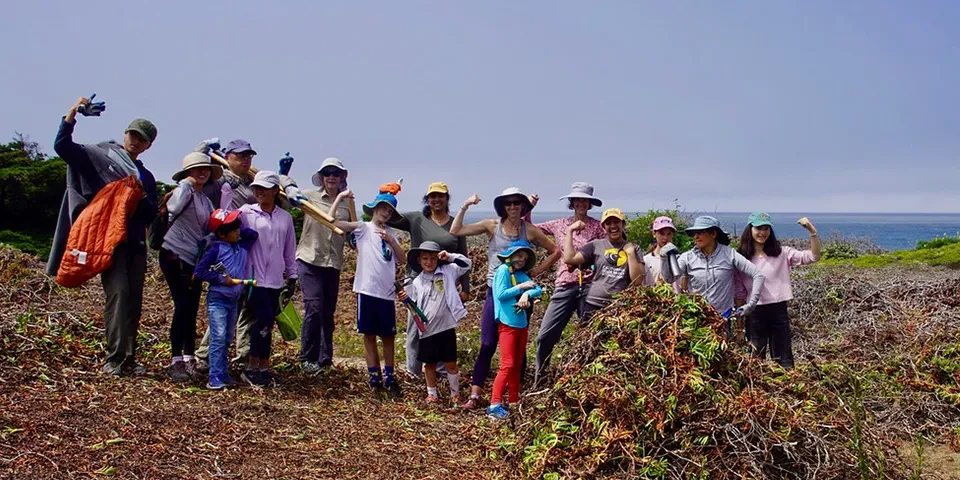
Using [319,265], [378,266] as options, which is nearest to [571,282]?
[378,266]

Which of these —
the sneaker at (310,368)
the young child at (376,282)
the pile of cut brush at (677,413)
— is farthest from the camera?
the sneaker at (310,368)

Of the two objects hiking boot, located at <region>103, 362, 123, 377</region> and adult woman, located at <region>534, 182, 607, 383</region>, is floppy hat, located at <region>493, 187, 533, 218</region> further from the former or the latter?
hiking boot, located at <region>103, 362, 123, 377</region>

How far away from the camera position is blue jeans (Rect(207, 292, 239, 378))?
629cm

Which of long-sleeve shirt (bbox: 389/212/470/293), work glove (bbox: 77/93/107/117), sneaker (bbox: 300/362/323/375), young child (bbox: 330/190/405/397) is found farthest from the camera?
sneaker (bbox: 300/362/323/375)

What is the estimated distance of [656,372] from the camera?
4.97m

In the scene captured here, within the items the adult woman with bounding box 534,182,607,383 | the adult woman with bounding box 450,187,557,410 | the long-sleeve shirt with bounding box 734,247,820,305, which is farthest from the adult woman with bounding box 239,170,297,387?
the long-sleeve shirt with bounding box 734,247,820,305

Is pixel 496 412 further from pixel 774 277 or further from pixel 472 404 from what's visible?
pixel 774 277

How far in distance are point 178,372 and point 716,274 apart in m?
4.22

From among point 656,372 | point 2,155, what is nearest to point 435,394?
point 656,372

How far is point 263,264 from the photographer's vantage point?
6582 mm

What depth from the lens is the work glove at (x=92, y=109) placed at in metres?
5.81

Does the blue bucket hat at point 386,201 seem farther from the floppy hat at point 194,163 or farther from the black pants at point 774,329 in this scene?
the black pants at point 774,329

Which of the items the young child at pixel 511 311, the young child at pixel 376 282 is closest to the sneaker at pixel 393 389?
the young child at pixel 376 282

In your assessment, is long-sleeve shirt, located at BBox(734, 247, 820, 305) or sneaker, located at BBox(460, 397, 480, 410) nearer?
sneaker, located at BBox(460, 397, 480, 410)
